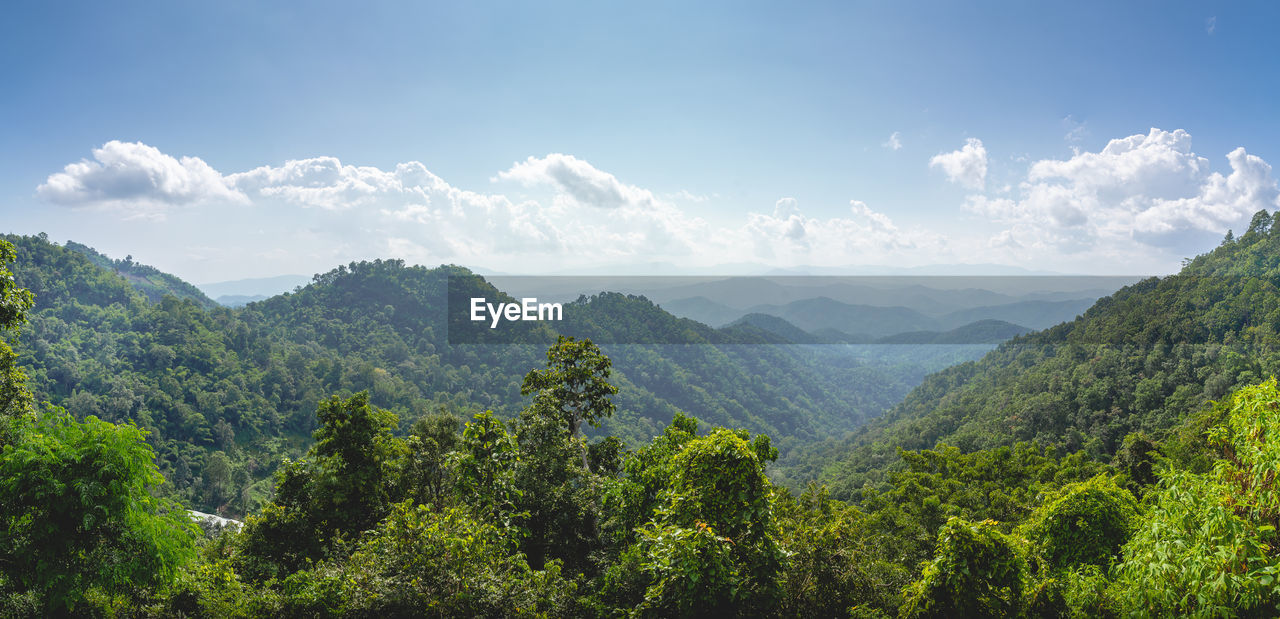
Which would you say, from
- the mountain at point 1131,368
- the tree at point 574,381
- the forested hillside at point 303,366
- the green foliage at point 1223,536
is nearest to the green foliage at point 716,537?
the green foliage at point 1223,536

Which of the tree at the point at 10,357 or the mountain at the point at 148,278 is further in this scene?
the mountain at the point at 148,278

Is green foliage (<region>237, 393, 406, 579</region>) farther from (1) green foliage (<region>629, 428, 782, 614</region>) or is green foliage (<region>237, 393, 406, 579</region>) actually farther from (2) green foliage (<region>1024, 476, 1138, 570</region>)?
(2) green foliage (<region>1024, 476, 1138, 570</region>)

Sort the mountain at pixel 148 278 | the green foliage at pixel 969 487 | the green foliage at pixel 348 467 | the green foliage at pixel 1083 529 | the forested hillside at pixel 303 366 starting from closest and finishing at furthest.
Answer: the green foliage at pixel 1083 529 → the green foliage at pixel 348 467 → the green foliage at pixel 969 487 → the forested hillside at pixel 303 366 → the mountain at pixel 148 278

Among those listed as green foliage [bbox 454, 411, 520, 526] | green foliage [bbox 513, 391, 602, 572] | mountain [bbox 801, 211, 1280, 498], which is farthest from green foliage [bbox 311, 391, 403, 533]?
mountain [bbox 801, 211, 1280, 498]

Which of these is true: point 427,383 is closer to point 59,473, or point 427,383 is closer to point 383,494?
point 383,494

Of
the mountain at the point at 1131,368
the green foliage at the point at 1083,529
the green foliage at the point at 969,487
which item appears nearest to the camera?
the green foliage at the point at 1083,529

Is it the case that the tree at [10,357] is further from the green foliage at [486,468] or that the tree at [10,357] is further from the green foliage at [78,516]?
the green foliage at [486,468]

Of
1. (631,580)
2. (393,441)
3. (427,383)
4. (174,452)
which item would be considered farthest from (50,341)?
(631,580)
